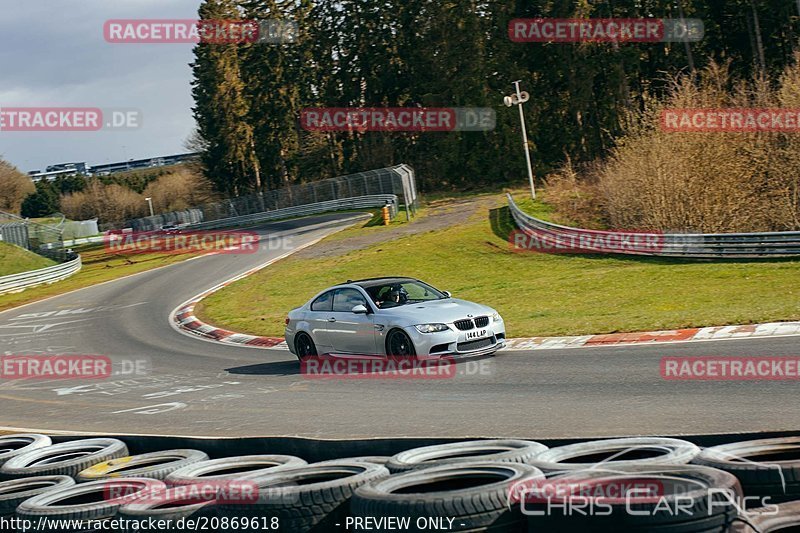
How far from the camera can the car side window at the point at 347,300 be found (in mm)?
16297

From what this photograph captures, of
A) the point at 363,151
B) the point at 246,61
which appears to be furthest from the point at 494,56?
the point at 246,61

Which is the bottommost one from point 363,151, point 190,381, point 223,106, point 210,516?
point 190,381

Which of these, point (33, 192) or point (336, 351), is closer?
point (336, 351)

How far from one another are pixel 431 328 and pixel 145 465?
6874mm

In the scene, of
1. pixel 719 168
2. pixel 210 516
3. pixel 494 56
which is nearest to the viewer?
pixel 210 516

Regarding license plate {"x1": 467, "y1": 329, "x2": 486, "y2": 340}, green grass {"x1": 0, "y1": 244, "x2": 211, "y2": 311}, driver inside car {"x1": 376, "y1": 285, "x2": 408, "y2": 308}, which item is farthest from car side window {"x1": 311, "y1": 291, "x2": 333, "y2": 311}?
green grass {"x1": 0, "y1": 244, "x2": 211, "y2": 311}

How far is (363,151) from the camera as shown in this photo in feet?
259

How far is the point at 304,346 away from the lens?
17375 mm

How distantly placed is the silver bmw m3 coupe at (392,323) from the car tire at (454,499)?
8767 millimetres

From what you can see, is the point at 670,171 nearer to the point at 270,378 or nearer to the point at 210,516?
the point at 270,378

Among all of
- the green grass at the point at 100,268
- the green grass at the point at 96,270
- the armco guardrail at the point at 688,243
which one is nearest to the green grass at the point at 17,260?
the green grass at the point at 100,268

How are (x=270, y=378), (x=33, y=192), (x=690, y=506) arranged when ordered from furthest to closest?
(x=33, y=192) → (x=270, y=378) → (x=690, y=506)

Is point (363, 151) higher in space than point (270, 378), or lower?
higher

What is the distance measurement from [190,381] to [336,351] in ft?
9.74
